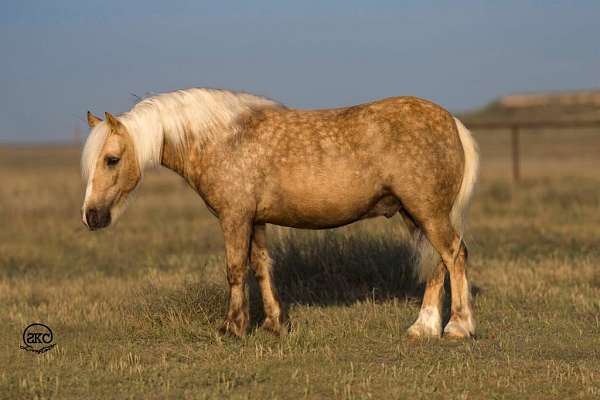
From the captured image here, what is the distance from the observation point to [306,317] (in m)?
7.48

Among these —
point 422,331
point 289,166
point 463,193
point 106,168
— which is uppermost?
point 106,168

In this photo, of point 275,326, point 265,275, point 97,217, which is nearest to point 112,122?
point 97,217

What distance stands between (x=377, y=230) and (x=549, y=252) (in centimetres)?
258

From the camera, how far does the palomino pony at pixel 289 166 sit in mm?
6445

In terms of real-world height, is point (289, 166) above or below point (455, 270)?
above

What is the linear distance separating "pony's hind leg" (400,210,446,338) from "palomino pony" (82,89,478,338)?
15mm

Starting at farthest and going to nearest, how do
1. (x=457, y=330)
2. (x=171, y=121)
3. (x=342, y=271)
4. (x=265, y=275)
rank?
(x=342, y=271), (x=265, y=275), (x=457, y=330), (x=171, y=121)

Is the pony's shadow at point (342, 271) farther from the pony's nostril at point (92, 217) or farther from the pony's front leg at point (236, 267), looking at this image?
the pony's nostril at point (92, 217)

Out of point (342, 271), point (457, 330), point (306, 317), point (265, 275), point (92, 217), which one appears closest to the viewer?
point (92, 217)

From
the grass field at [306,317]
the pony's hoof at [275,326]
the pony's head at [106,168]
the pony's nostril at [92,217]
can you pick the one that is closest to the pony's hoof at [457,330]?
the grass field at [306,317]

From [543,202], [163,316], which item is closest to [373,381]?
[163,316]

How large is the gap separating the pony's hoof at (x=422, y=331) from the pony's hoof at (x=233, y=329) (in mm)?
1375

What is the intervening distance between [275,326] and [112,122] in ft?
7.14

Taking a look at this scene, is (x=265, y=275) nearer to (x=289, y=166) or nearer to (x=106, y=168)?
(x=289, y=166)
